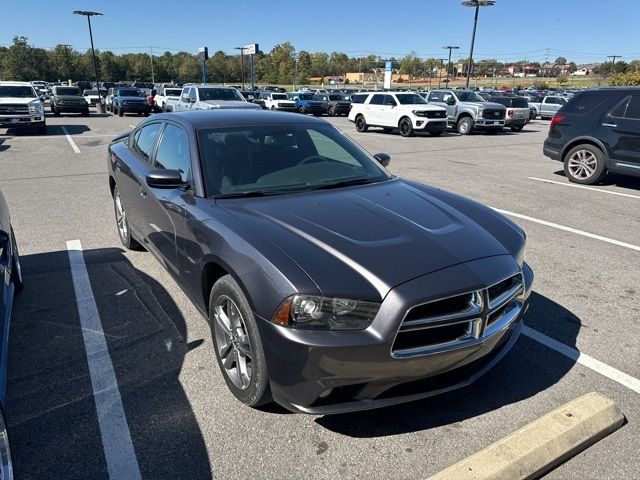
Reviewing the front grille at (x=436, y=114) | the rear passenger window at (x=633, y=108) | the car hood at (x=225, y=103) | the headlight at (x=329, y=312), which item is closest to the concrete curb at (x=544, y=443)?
the headlight at (x=329, y=312)

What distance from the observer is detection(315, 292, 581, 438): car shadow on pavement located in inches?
105

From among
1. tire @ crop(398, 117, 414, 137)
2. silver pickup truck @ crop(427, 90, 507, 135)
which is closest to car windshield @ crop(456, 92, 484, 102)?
silver pickup truck @ crop(427, 90, 507, 135)

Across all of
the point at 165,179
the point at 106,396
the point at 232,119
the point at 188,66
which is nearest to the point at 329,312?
the point at 106,396

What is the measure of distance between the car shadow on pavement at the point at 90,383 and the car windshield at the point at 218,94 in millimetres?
14304

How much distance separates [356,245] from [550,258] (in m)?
3.62

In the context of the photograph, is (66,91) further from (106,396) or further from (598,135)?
(106,396)

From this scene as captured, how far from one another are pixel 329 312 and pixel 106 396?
62.9 inches

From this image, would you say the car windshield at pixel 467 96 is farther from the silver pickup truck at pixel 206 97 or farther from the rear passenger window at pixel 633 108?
the rear passenger window at pixel 633 108

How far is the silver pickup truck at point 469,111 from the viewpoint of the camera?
70.0ft

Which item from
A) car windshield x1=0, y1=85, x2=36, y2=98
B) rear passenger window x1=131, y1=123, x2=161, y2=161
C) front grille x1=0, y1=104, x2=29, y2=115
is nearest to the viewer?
rear passenger window x1=131, y1=123, x2=161, y2=161

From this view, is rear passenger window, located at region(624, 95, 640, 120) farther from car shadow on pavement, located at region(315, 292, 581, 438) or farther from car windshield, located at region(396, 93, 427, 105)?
car windshield, located at region(396, 93, 427, 105)

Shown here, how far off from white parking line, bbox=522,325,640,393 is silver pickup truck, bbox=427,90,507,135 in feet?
64.1

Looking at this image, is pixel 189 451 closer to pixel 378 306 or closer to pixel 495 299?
pixel 378 306

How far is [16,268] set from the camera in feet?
13.0
